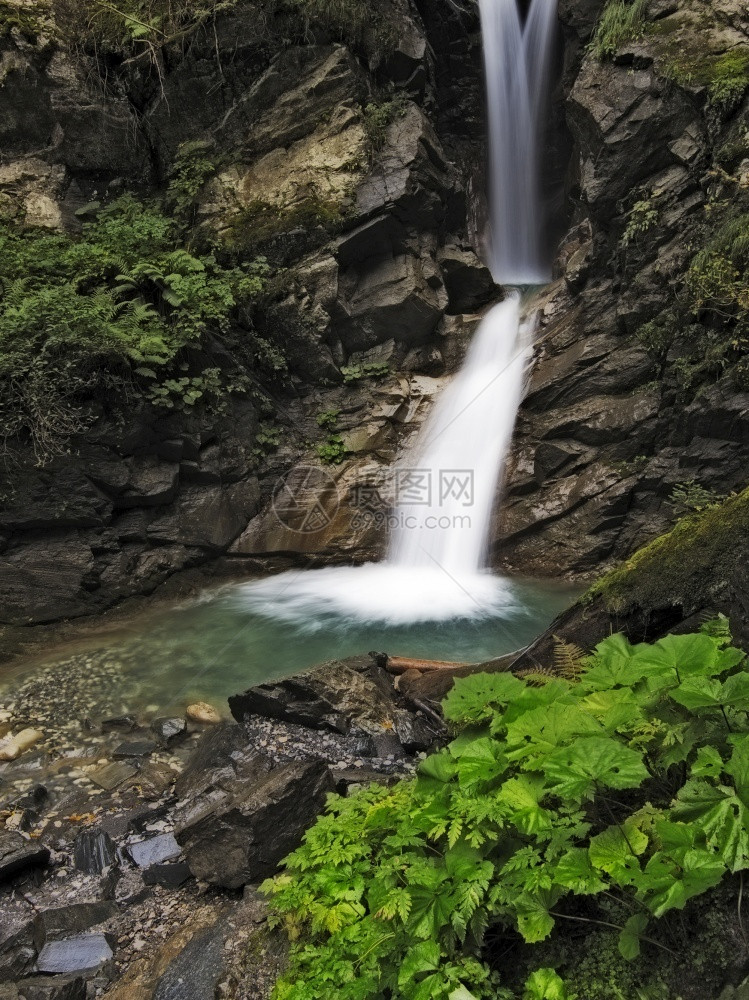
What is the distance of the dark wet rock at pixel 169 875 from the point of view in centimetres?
350

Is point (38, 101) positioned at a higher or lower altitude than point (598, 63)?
lower

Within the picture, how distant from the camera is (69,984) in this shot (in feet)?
8.92

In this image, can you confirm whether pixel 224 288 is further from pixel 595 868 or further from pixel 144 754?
pixel 595 868

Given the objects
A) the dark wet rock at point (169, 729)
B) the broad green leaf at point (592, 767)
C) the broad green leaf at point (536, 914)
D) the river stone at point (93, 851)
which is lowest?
the dark wet rock at point (169, 729)

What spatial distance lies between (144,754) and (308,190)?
10143 millimetres

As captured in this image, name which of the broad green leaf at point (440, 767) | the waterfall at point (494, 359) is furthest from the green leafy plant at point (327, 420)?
the broad green leaf at point (440, 767)

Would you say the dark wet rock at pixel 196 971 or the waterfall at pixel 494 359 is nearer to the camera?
the dark wet rock at pixel 196 971

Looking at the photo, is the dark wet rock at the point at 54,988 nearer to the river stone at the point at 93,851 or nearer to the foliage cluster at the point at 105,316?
the river stone at the point at 93,851

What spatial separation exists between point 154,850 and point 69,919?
63cm

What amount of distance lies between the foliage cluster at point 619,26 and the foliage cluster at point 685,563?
10.7 metres

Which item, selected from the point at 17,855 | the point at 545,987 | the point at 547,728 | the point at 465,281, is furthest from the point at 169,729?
the point at 465,281

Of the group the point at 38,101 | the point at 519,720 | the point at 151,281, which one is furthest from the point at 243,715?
the point at 38,101

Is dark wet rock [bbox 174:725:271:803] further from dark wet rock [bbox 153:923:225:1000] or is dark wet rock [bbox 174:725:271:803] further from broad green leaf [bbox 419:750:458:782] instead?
broad green leaf [bbox 419:750:458:782]

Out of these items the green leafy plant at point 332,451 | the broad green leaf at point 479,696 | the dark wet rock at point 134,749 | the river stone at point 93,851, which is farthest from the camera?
the green leafy plant at point 332,451
